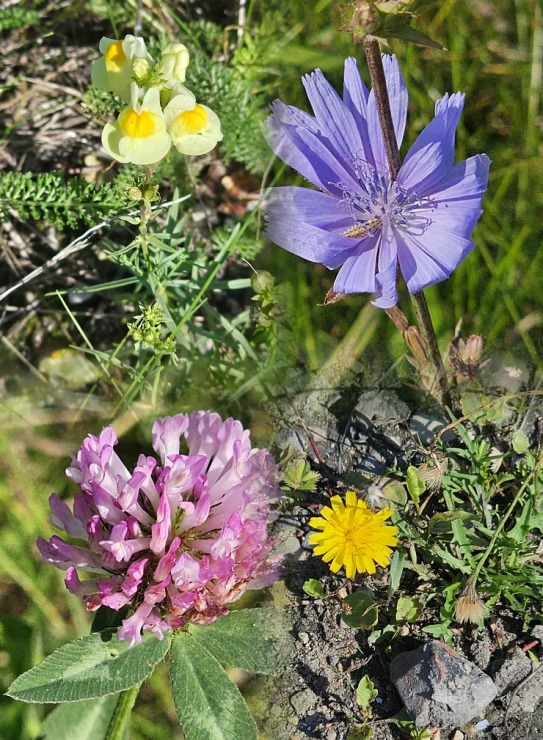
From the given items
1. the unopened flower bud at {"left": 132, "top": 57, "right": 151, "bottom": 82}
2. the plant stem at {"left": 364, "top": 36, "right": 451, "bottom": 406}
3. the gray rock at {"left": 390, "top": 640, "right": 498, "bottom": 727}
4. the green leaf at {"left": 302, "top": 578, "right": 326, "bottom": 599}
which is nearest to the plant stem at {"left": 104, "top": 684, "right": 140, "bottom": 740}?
the green leaf at {"left": 302, "top": 578, "right": 326, "bottom": 599}

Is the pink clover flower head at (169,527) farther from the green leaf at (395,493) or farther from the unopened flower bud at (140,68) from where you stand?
the unopened flower bud at (140,68)

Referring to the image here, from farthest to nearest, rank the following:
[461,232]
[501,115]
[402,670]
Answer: [501,115]
[402,670]
[461,232]

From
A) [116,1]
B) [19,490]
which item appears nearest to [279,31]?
[116,1]

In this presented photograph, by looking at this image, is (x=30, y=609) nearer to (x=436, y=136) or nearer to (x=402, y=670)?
(x=402, y=670)

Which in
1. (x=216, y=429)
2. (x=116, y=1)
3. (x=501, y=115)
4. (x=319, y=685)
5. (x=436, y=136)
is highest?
(x=116, y=1)

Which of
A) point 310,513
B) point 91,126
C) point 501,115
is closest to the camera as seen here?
point 310,513

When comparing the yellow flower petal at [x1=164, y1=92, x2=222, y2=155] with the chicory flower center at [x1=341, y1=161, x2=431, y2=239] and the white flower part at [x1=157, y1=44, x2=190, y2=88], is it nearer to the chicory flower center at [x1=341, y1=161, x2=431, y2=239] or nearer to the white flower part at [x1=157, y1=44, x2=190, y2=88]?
the white flower part at [x1=157, y1=44, x2=190, y2=88]

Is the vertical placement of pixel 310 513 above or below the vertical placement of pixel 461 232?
below
